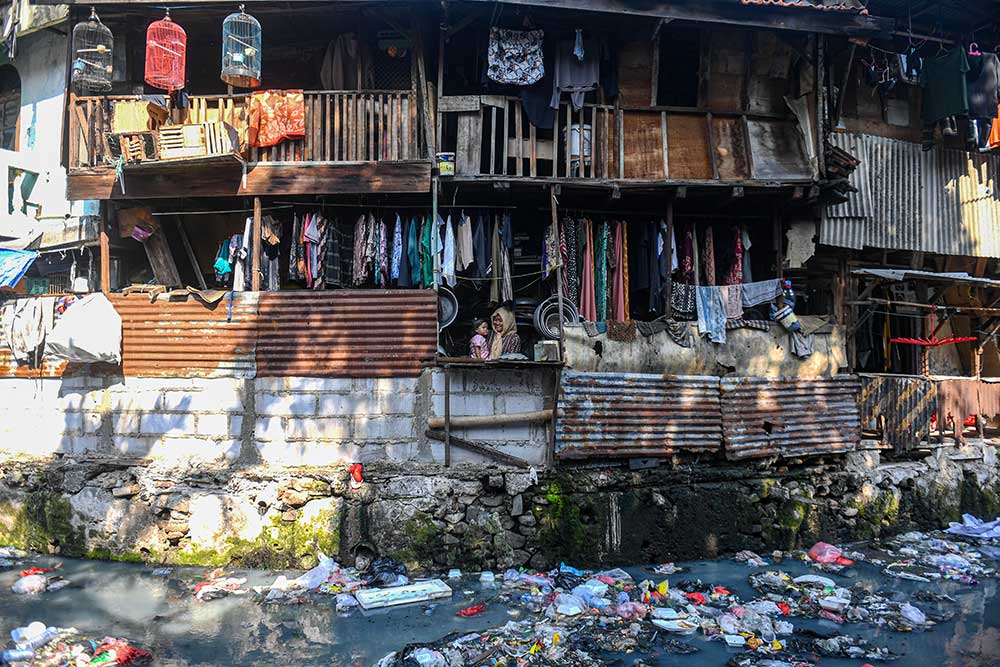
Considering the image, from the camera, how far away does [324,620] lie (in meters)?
7.49

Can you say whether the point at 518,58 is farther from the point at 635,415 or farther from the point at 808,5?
the point at 635,415

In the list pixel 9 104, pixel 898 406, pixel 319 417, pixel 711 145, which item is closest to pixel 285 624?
pixel 319 417

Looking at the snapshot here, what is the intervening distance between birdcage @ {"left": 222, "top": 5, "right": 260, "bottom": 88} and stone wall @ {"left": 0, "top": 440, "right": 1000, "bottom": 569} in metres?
5.40

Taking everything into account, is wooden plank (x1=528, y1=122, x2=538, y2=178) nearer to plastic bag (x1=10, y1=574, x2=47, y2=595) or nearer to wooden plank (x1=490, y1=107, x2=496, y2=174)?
wooden plank (x1=490, y1=107, x2=496, y2=174)

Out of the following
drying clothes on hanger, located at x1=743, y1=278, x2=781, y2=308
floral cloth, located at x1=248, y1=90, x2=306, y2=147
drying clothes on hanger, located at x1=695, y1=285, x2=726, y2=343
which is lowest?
drying clothes on hanger, located at x1=695, y1=285, x2=726, y2=343

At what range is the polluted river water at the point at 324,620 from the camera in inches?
266

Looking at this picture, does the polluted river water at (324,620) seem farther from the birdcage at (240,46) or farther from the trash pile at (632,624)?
the birdcage at (240,46)

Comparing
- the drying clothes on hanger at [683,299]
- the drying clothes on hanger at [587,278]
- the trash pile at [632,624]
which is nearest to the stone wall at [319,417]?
the drying clothes on hanger at [587,278]

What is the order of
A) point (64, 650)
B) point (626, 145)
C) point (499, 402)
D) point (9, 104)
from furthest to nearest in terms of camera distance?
point (9, 104) → point (626, 145) → point (499, 402) → point (64, 650)

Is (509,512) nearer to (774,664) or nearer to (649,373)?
(649,373)

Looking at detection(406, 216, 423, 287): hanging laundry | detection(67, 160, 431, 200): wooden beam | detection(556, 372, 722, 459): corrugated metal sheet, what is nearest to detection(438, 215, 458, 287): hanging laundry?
detection(406, 216, 423, 287): hanging laundry

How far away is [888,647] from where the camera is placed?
7094 mm

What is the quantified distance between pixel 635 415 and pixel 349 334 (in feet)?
13.7

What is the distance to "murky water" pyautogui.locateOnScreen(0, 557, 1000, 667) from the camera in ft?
22.1
